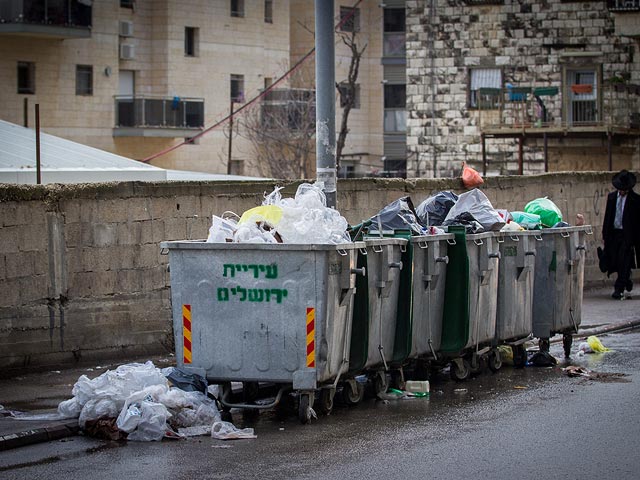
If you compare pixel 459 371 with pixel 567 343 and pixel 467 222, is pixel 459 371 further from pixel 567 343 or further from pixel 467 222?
pixel 567 343

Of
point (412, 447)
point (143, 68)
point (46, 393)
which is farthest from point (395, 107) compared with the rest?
point (412, 447)

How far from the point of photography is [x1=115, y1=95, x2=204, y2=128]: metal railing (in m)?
48.4

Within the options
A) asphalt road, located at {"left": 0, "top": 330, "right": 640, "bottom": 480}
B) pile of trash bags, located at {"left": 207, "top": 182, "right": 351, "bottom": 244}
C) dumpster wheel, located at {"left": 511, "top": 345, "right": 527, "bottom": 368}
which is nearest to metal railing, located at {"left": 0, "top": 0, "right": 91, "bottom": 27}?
dumpster wheel, located at {"left": 511, "top": 345, "right": 527, "bottom": 368}

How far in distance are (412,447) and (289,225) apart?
234cm

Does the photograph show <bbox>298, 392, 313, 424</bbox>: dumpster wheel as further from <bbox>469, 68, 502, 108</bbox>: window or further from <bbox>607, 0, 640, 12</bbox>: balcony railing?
<bbox>469, 68, 502, 108</bbox>: window

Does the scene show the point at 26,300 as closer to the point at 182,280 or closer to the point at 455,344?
the point at 182,280

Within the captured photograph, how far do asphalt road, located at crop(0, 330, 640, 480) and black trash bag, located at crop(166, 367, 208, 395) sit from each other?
1.50ft

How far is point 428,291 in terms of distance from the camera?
12.2 m

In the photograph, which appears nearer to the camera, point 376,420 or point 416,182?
point 376,420

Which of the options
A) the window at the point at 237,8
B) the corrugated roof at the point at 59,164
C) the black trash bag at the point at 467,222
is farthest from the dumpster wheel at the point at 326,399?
the window at the point at 237,8

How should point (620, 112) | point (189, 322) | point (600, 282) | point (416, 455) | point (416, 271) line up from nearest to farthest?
point (416, 455), point (189, 322), point (416, 271), point (600, 282), point (620, 112)

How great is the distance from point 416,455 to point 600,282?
14983 millimetres

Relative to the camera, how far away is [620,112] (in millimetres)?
44031

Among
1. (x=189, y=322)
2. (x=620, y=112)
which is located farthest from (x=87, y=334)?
(x=620, y=112)
